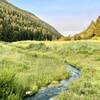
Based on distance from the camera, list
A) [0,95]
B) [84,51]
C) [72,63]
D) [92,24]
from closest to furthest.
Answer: [0,95] < [72,63] < [84,51] < [92,24]

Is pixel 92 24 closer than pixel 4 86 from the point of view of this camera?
No

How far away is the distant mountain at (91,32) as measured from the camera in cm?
8766

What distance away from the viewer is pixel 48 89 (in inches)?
1098

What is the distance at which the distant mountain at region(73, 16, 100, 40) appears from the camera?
8766cm

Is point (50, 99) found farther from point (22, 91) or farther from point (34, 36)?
point (34, 36)

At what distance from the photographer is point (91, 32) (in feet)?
295

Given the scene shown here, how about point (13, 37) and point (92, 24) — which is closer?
point (92, 24)

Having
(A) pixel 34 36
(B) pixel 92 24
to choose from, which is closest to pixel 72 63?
(B) pixel 92 24

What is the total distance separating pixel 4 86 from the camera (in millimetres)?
22438

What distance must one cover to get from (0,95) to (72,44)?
184ft

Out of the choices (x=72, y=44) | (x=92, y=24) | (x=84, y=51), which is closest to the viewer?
(x=84, y=51)

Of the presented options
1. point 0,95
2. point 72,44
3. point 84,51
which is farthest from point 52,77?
point 72,44

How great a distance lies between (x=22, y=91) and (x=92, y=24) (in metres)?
69.4

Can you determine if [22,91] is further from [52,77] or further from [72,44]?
[72,44]
